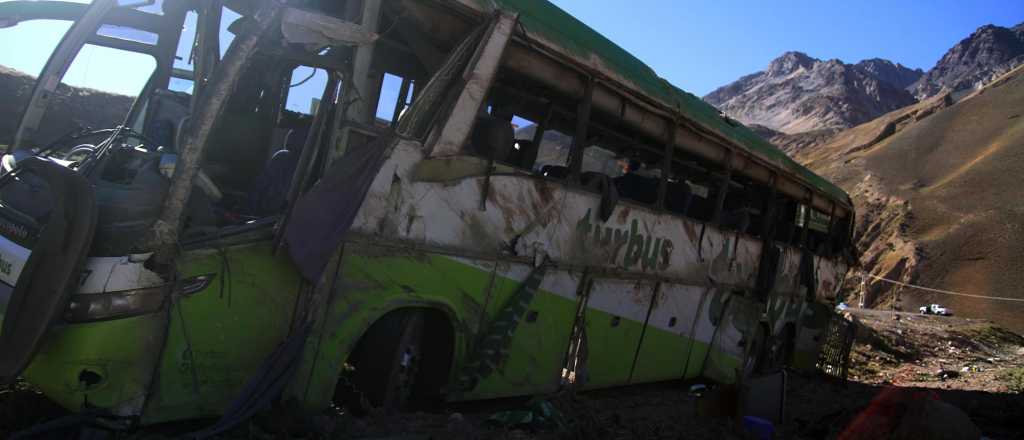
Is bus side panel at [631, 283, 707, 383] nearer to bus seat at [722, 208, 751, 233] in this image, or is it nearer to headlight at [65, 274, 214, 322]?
bus seat at [722, 208, 751, 233]

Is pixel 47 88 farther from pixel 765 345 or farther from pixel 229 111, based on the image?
pixel 765 345

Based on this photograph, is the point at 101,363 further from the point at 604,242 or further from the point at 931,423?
the point at 931,423

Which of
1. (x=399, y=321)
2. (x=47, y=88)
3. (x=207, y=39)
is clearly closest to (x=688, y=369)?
(x=399, y=321)

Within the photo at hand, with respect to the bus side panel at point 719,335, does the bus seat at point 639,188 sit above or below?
above

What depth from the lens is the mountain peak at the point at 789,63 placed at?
152 metres

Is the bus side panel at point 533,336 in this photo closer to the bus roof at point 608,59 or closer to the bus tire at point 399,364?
the bus tire at point 399,364

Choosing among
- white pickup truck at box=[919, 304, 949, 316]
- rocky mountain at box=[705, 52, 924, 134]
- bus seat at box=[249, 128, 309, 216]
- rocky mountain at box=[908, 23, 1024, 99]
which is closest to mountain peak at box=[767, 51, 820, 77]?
rocky mountain at box=[705, 52, 924, 134]

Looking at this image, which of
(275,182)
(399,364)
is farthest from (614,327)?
(275,182)

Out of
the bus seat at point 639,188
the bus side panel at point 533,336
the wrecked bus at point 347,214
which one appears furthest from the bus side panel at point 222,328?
the bus seat at point 639,188

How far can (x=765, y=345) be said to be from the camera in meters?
10.1

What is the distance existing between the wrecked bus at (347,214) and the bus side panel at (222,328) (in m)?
0.01

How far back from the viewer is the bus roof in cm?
493

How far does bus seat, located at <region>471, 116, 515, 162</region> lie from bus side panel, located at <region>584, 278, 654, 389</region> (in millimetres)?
1740

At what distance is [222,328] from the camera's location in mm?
3574
